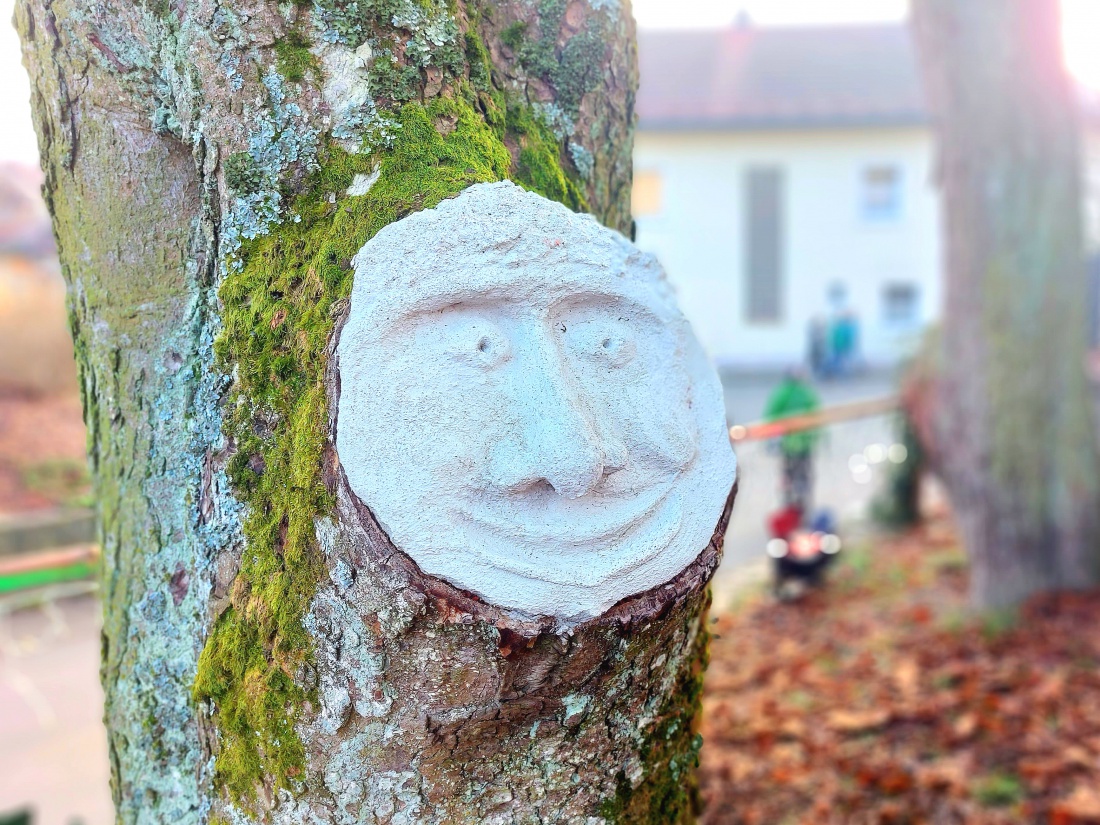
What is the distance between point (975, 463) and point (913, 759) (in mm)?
1652

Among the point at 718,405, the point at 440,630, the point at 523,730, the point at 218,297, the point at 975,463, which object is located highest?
the point at 218,297

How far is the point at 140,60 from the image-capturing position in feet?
4.27

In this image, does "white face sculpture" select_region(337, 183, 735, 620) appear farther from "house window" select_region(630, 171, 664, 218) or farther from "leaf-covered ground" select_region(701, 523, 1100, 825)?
"house window" select_region(630, 171, 664, 218)

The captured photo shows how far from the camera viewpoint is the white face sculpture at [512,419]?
3.57 ft

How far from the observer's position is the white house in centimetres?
1666

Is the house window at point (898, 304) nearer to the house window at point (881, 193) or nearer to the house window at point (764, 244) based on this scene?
the house window at point (881, 193)

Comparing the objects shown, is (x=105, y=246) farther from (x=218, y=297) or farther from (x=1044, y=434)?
(x=1044, y=434)

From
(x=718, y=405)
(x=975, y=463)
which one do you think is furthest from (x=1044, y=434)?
(x=718, y=405)

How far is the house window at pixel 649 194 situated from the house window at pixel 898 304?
454 cm

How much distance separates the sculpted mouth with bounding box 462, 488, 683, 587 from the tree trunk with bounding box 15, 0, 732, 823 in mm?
54

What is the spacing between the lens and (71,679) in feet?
15.4

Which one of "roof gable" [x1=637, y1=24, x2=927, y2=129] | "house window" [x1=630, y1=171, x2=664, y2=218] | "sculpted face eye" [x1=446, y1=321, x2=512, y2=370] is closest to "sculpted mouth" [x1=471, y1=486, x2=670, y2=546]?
"sculpted face eye" [x1=446, y1=321, x2=512, y2=370]

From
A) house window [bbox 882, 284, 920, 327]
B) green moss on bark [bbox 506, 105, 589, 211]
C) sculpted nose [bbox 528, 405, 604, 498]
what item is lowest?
house window [bbox 882, 284, 920, 327]

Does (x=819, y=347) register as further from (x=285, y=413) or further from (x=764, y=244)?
(x=285, y=413)
